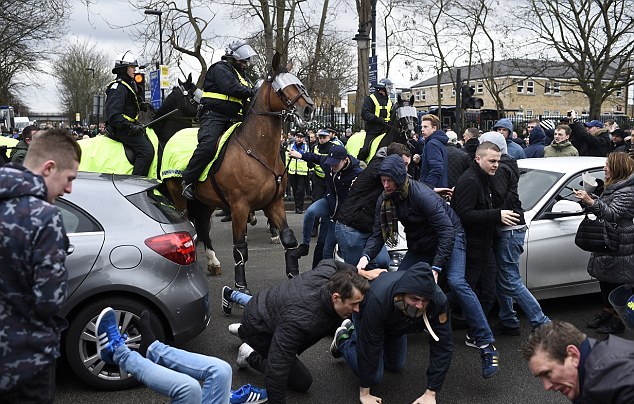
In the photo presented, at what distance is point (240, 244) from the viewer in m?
6.82

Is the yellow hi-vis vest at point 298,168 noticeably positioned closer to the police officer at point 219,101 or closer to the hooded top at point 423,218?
the police officer at point 219,101

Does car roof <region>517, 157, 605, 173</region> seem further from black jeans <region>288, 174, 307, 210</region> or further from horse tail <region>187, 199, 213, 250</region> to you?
black jeans <region>288, 174, 307, 210</region>

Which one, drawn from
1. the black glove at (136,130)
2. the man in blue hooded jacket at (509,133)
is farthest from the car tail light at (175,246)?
the man in blue hooded jacket at (509,133)

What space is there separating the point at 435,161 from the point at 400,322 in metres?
3.44

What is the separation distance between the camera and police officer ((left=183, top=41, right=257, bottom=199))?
6.99 meters

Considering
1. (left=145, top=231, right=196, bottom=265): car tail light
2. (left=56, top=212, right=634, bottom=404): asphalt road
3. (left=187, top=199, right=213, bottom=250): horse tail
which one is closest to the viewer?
(left=56, top=212, right=634, bottom=404): asphalt road

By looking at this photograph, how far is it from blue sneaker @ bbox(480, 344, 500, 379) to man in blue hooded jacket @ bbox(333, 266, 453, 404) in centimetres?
54

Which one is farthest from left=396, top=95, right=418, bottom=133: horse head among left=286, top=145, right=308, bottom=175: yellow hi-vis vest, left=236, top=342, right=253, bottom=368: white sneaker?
left=286, top=145, right=308, bottom=175: yellow hi-vis vest

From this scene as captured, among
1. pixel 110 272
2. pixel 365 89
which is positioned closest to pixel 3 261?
pixel 110 272

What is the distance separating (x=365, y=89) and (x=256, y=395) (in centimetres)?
1285

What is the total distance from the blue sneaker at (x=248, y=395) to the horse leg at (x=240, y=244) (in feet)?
8.10

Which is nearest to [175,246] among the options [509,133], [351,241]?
[351,241]

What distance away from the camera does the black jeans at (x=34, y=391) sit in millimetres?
2637

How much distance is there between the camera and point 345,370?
503 cm
